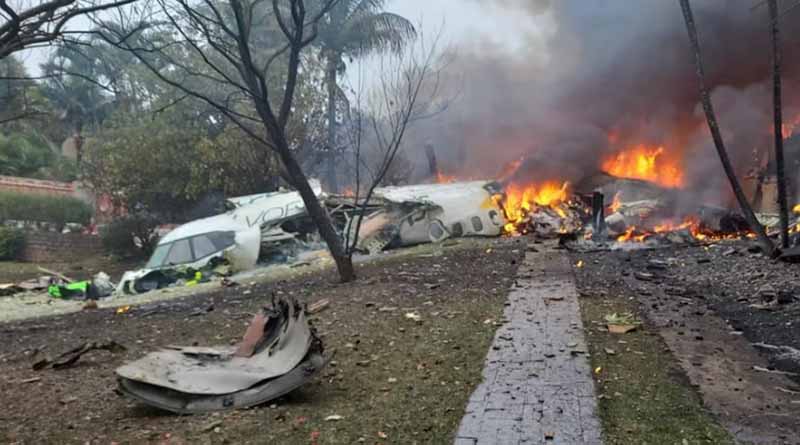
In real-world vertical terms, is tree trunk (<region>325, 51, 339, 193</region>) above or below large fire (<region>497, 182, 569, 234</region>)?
above

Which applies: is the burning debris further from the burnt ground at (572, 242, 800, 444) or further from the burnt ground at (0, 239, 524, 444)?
the burnt ground at (572, 242, 800, 444)

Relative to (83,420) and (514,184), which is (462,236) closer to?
(514,184)

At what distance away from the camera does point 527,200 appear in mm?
18125

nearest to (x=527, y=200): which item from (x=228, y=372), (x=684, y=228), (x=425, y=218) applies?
(x=425, y=218)

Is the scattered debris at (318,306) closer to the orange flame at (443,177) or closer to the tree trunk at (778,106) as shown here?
the tree trunk at (778,106)

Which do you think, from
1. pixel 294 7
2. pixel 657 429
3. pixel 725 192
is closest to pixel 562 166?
pixel 725 192

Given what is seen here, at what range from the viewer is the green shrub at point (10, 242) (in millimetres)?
19266

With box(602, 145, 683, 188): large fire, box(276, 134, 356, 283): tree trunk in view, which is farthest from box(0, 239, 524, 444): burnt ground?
box(602, 145, 683, 188): large fire

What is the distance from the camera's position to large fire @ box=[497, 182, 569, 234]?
652 inches

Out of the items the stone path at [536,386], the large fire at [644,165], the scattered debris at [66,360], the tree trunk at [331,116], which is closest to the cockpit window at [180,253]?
the tree trunk at [331,116]

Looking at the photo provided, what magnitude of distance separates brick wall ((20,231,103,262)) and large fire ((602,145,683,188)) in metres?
17.7

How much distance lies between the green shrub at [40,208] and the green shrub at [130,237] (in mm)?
3233

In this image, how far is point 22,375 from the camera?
15.6 ft

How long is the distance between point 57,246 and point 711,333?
812 inches
